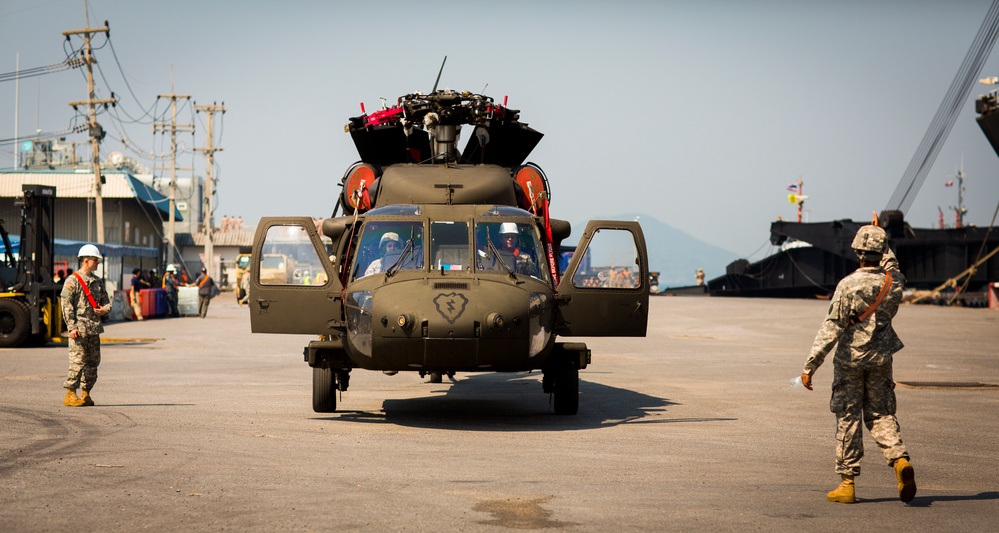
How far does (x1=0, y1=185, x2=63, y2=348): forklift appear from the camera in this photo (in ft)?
79.7

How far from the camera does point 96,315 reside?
13680 millimetres

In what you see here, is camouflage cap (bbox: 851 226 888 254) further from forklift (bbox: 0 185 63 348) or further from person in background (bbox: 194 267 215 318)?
person in background (bbox: 194 267 215 318)

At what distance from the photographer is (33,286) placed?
80.4ft

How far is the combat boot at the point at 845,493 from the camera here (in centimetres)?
785

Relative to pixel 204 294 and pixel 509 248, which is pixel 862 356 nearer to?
pixel 509 248

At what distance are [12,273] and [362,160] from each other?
14082 mm

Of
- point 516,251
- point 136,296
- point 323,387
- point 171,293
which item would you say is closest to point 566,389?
point 516,251

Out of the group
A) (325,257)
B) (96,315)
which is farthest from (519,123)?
(96,315)

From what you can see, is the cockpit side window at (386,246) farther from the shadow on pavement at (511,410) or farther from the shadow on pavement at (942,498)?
the shadow on pavement at (942,498)

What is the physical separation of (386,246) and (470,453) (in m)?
3.30

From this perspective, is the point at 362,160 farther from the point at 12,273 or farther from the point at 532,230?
the point at 12,273

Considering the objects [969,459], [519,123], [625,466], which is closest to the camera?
[625,466]

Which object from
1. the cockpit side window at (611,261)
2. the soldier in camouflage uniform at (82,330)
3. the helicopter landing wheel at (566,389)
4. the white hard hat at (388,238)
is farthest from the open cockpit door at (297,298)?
the cockpit side window at (611,261)

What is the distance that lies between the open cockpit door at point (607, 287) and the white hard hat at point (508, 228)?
0.74 m
